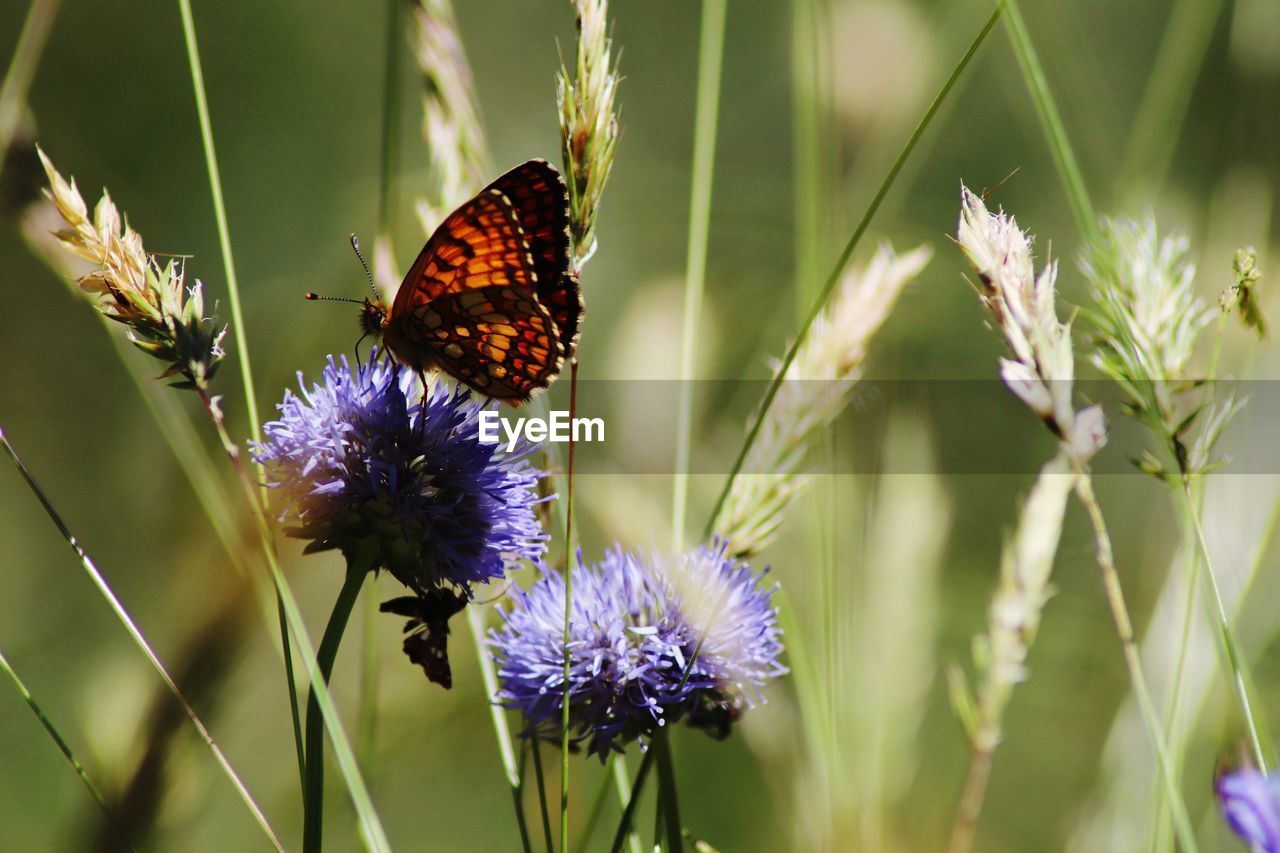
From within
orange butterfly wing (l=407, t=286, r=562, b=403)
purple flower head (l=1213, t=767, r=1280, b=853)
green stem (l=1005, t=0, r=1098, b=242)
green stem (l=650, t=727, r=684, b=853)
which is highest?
green stem (l=1005, t=0, r=1098, b=242)

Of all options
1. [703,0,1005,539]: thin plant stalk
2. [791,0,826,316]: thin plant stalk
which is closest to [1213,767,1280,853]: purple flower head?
[703,0,1005,539]: thin plant stalk

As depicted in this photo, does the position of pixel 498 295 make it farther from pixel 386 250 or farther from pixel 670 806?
pixel 670 806

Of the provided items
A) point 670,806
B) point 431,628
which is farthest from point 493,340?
point 670,806

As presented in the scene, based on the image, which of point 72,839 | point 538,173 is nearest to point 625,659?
point 538,173

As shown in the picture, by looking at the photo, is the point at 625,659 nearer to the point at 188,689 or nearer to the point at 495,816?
the point at 188,689

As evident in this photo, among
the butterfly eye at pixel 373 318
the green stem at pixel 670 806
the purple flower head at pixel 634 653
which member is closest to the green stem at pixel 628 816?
the green stem at pixel 670 806

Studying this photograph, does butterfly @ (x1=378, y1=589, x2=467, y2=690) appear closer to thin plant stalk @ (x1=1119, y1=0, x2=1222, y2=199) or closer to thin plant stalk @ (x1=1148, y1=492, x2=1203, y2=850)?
thin plant stalk @ (x1=1148, y1=492, x2=1203, y2=850)
